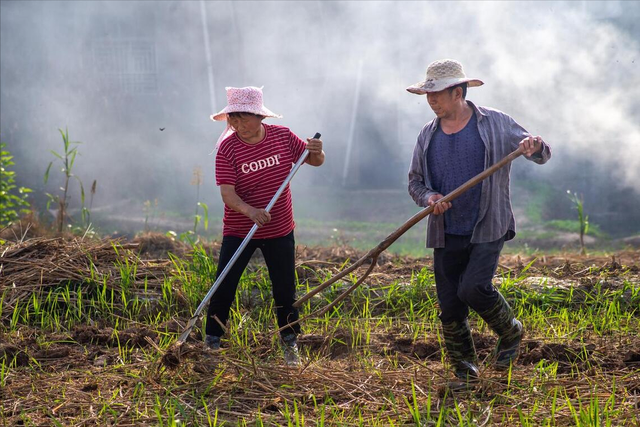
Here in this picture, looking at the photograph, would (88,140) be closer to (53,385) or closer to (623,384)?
(53,385)

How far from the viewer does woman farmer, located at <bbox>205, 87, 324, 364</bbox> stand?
14.0 ft

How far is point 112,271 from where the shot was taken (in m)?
5.84

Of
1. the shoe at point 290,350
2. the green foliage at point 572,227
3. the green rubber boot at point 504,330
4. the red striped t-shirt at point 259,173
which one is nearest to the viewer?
the green rubber boot at point 504,330

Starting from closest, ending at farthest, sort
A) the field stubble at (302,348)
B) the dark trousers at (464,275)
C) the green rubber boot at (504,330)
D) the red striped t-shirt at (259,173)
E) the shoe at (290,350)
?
the field stubble at (302,348), the dark trousers at (464,275), the green rubber boot at (504,330), the shoe at (290,350), the red striped t-shirt at (259,173)

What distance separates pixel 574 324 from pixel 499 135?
1797 mm

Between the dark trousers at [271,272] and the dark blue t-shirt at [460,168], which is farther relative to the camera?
the dark trousers at [271,272]

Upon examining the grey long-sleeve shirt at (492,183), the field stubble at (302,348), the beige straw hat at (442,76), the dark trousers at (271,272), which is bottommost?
the field stubble at (302,348)

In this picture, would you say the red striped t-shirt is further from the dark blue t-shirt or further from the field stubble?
the dark blue t-shirt

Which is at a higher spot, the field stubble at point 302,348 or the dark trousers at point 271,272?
the dark trousers at point 271,272

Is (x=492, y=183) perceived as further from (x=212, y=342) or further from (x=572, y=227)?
(x=572, y=227)

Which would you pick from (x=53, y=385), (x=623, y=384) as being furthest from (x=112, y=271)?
(x=623, y=384)

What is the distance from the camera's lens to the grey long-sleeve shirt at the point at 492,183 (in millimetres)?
3775

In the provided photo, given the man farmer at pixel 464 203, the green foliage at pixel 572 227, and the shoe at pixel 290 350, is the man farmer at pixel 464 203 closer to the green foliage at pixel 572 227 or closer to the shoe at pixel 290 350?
the shoe at pixel 290 350

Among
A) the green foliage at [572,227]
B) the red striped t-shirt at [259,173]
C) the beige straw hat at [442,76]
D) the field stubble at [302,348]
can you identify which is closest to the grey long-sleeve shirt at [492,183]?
the beige straw hat at [442,76]
